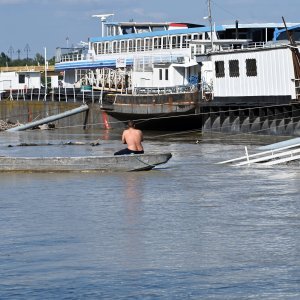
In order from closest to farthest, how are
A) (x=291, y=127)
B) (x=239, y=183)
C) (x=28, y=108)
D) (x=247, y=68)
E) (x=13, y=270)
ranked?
(x=13, y=270), (x=239, y=183), (x=291, y=127), (x=247, y=68), (x=28, y=108)

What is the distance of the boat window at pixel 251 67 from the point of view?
5091cm

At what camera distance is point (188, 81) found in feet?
204

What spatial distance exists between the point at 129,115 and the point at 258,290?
45.4 meters

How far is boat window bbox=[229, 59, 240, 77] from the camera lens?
172ft

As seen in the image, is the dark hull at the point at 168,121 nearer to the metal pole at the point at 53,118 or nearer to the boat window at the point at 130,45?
the metal pole at the point at 53,118

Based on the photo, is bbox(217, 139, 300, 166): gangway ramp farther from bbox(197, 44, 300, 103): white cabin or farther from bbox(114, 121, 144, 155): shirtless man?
bbox(197, 44, 300, 103): white cabin

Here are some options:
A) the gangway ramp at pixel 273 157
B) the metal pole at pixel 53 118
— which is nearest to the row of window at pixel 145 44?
the metal pole at pixel 53 118

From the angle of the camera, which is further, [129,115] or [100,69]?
[100,69]

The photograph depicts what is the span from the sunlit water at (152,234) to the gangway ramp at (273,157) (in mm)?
954

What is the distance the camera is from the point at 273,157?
31859 mm

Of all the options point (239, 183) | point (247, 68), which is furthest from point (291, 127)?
point (239, 183)

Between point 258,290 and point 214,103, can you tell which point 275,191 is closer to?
point 258,290

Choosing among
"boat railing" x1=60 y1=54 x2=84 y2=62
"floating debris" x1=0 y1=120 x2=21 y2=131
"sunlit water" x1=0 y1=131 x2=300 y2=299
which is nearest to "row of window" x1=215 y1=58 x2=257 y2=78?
"floating debris" x1=0 y1=120 x2=21 y2=131

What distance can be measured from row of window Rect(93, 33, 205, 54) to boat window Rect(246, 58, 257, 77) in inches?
520
